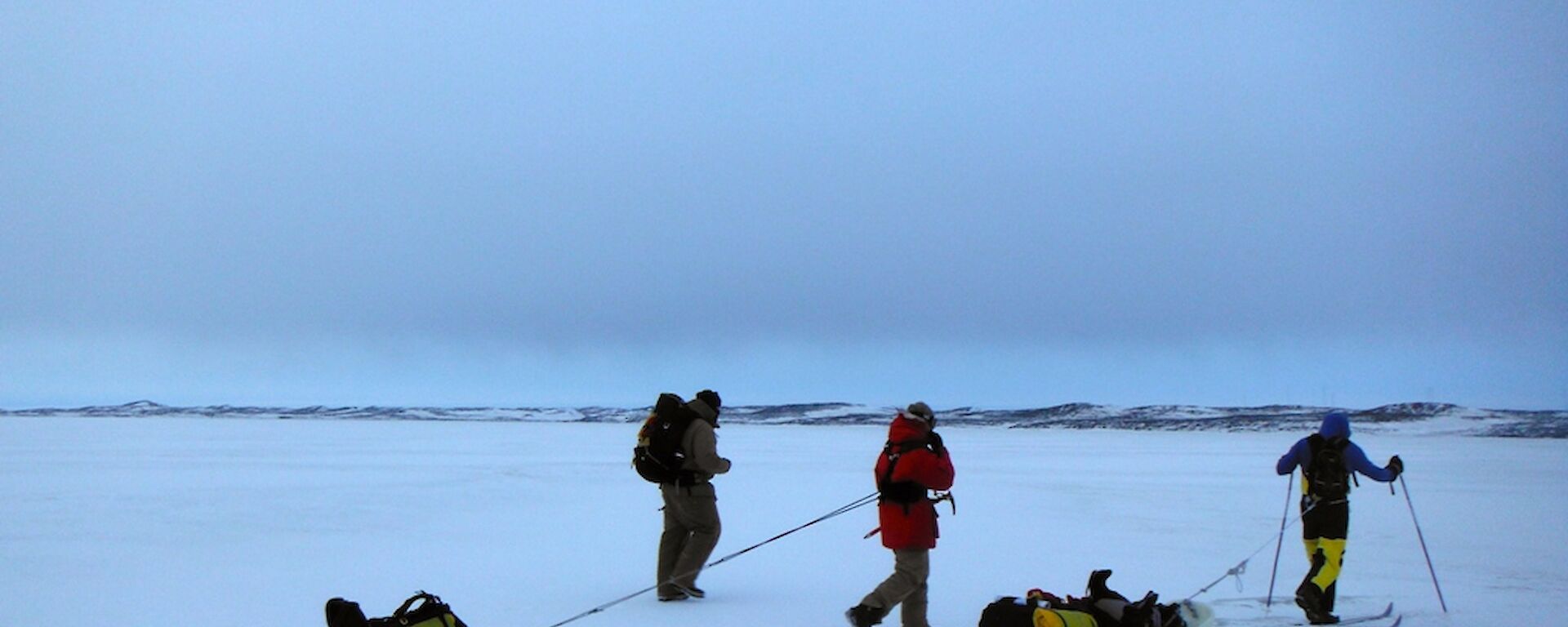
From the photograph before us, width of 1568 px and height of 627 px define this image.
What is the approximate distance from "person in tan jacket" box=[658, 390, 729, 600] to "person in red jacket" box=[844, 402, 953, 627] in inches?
60.4

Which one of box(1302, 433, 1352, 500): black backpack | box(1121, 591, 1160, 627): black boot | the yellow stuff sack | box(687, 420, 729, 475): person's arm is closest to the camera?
the yellow stuff sack

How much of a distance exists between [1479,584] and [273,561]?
867 centimetres

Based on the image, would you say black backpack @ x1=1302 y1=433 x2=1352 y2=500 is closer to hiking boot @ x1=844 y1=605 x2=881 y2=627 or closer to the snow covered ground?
the snow covered ground

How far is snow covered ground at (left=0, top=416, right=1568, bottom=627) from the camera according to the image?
6832 mm

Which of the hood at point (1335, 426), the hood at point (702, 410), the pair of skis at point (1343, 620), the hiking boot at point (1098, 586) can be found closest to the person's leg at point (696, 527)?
the hood at point (702, 410)

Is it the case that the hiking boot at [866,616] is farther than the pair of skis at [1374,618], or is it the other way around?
the pair of skis at [1374,618]

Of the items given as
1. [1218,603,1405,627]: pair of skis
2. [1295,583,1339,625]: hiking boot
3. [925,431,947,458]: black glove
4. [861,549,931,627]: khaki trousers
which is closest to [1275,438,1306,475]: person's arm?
[1295,583,1339,625]: hiking boot

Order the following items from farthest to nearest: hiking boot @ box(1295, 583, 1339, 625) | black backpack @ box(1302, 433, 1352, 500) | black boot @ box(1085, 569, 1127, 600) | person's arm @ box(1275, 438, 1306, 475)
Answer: person's arm @ box(1275, 438, 1306, 475), black backpack @ box(1302, 433, 1352, 500), hiking boot @ box(1295, 583, 1339, 625), black boot @ box(1085, 569, 1127, 600)

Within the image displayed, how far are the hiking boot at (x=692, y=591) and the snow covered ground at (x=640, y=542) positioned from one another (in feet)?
0.18

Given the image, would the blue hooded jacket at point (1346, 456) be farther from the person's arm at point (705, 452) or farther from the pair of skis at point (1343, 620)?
the person's arm at point (705, 452)

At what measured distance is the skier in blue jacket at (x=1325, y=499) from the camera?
6207mm

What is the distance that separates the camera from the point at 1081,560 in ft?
28.6

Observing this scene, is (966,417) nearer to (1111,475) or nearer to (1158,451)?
(1158,451)

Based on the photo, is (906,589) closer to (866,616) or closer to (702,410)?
(866,616)
